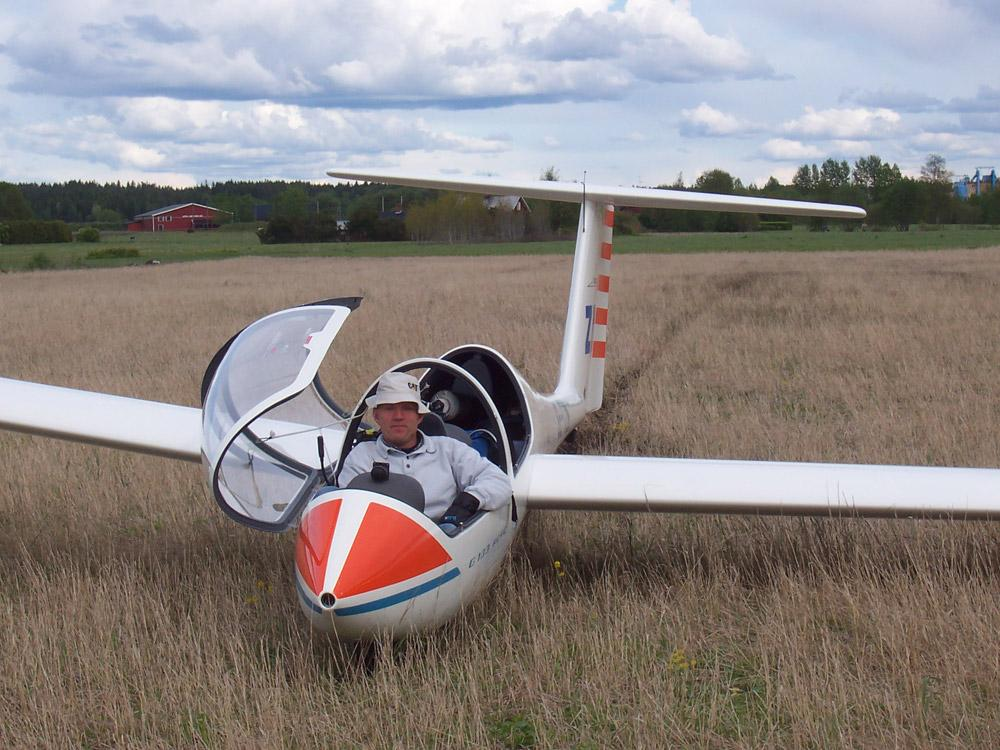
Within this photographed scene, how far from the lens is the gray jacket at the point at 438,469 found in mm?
5027

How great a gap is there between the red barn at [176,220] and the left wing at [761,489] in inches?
5369

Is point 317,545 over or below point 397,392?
below

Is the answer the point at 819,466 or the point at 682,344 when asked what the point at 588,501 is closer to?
the point at 819,466

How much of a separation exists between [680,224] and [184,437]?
3730 inches

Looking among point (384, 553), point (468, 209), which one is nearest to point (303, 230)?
point (468, 209)

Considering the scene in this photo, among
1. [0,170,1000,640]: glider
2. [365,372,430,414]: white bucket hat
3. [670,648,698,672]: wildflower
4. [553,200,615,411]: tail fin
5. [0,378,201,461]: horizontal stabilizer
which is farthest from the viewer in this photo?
[553,200,615,411]: tail fin

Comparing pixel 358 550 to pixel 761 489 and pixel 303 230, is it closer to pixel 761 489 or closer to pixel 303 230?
pixel 761 489

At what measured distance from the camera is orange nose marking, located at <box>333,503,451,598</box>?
412 cm

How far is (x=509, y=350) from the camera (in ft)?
48.5

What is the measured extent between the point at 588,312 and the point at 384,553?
17.2 ft

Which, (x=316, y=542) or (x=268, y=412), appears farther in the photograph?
(x=268, y=412)

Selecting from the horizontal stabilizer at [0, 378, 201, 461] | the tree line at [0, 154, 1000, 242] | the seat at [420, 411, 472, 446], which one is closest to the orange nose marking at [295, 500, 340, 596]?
the seat at [420, 411, 472, 446]

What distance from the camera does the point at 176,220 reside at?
461 feet

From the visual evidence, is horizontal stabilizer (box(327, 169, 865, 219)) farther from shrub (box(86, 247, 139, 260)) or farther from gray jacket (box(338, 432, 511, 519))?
shrub (box(86, 247, 139, 260))
